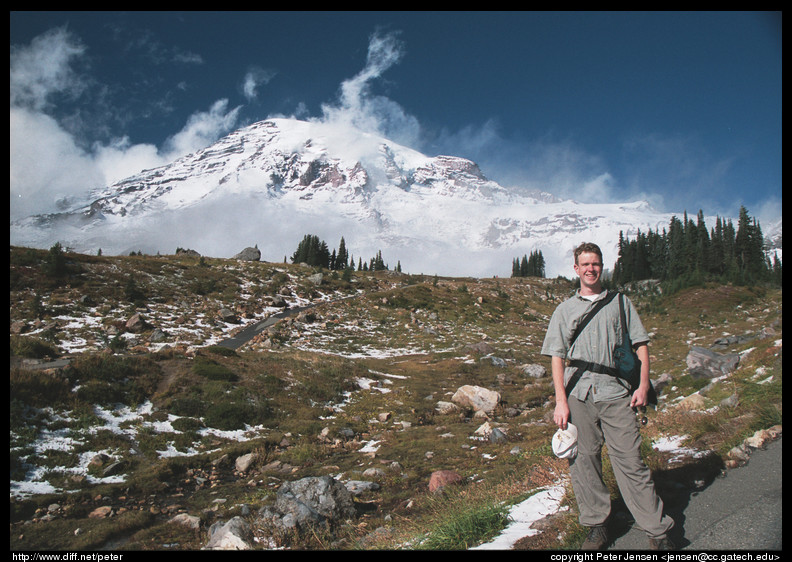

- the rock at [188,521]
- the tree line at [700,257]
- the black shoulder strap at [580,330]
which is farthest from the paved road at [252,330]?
the tree line at [700,257]

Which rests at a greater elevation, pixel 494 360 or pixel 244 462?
pixel 244 462

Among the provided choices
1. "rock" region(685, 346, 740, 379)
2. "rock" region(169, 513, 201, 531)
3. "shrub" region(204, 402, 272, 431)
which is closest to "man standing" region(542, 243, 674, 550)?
"rock" region(169, 513, 201, 531)

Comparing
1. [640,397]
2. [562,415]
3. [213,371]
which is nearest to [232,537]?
[562,415]

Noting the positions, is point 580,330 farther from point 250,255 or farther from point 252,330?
point 250,255

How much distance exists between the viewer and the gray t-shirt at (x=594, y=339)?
4.48 meters

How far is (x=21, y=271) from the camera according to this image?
1388 inches

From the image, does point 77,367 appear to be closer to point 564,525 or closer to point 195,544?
point 195,544

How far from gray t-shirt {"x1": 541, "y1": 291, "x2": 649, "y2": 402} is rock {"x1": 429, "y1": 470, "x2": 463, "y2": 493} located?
193 inches

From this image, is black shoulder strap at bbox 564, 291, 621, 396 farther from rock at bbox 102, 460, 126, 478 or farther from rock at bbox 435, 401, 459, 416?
rock at bbox 435, 401, 459, 416

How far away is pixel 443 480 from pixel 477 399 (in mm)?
9670

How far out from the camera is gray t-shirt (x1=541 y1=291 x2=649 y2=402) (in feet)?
14.7

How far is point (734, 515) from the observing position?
4258mm

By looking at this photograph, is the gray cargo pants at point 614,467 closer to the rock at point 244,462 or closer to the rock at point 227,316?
the rock at point 244,462
